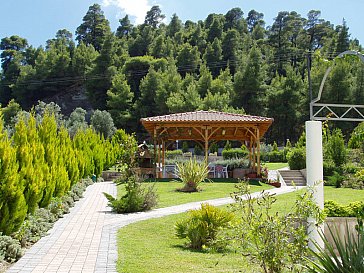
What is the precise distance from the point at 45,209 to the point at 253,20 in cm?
8334

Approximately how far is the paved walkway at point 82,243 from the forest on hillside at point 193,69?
99.2ft

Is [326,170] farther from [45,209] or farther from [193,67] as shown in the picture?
[193,67]

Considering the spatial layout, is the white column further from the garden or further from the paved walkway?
the paved walkway

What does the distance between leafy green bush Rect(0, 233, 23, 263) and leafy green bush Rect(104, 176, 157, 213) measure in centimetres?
465

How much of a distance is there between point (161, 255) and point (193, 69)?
54475 mm

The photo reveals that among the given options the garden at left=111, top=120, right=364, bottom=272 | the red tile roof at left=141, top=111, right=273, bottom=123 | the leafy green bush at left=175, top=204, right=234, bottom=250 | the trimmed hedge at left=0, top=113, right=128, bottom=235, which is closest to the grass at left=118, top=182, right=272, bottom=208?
the garden at left=111, top=120, right=364, bottom=272

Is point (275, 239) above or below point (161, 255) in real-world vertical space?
above

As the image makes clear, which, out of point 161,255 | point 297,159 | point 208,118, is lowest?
point 161,255

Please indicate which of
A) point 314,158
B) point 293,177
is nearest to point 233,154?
point 293,177

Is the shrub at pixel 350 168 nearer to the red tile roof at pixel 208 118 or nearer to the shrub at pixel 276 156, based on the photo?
the red tile roof at pixel 208 118

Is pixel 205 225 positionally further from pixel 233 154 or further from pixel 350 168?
pixel 233 154

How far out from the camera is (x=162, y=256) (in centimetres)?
649

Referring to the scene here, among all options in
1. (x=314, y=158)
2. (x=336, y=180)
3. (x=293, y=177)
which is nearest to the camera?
(x=314, y=158)

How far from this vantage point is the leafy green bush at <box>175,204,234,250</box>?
7371 mm
